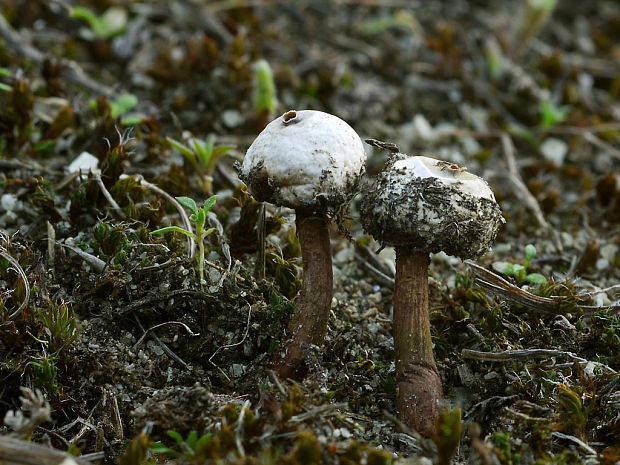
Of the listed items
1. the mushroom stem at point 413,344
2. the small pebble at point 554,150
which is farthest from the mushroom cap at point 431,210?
the small pebble at point 554,150

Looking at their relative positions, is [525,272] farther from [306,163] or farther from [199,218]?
[199,218]

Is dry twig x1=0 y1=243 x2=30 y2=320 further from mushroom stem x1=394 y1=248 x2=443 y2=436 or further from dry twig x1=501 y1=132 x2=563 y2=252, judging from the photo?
dry twig x1=501 y1=132 x2=563 y2=252

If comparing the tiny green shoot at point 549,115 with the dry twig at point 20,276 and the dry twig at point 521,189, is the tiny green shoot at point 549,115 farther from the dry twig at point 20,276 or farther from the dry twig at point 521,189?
the dry twig at point 20,276

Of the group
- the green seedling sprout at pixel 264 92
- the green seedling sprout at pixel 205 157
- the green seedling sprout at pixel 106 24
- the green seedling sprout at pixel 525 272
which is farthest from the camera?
the green seedling sprout at pixel 106 24

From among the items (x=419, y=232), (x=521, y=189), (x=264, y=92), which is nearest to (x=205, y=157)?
(x=264, y=92)

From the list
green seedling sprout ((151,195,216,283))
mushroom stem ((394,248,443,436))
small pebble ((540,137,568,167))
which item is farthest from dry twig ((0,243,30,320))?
small pebble ((540,137,568,167))

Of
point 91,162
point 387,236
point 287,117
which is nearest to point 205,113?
point 91,162
